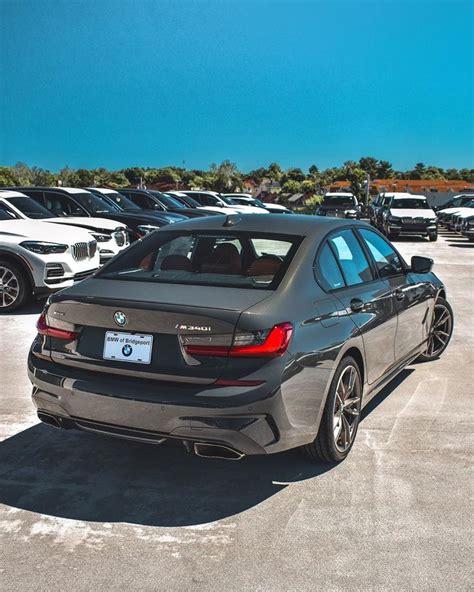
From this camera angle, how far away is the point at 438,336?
21.9ft

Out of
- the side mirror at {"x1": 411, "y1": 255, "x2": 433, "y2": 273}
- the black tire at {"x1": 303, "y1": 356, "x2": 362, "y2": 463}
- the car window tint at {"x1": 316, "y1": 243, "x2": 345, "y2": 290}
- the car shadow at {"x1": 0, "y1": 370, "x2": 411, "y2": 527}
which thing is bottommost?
the car shadow at {"x1": 0, "y1": 370, "x2": 411, "y2": 527}

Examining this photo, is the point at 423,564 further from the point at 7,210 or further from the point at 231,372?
the point at 7,210

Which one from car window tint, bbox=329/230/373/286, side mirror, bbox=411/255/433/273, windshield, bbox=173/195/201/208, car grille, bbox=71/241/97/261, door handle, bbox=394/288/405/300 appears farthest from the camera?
windshield, bbox=173/195/201/208

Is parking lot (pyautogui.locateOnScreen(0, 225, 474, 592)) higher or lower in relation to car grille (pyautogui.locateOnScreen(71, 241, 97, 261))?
lower

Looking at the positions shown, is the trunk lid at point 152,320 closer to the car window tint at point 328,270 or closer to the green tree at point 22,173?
the car window tint at point 328,270

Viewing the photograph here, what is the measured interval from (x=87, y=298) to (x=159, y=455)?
1194 millimetres

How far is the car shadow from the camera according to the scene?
3539mm

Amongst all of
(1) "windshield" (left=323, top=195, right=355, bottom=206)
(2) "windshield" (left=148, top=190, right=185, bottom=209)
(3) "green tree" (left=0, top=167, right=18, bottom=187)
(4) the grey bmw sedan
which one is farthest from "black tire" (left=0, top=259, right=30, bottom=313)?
(3) "green tree" (left=0, top=167, right=18, bottom=187)

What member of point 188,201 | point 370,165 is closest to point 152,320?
point 188,201

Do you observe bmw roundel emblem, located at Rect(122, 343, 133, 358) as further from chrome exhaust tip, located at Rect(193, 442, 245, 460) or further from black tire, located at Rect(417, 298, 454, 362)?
black tire, located at Rect(417, 298, 454, 362)

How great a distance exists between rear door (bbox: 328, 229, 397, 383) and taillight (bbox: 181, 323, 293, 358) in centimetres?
87

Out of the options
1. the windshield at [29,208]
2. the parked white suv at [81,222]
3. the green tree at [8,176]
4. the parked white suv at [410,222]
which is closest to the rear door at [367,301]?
the parked white suv at [81,222]

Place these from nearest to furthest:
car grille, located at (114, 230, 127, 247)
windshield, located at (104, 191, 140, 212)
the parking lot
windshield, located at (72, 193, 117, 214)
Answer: the parking lot, car grille, located at (114, 230, 127, 247), windshield, located at (72, 193, 117, 214), windshield, located at (104, 191, 140, 212)

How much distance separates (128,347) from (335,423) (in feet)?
4.46
